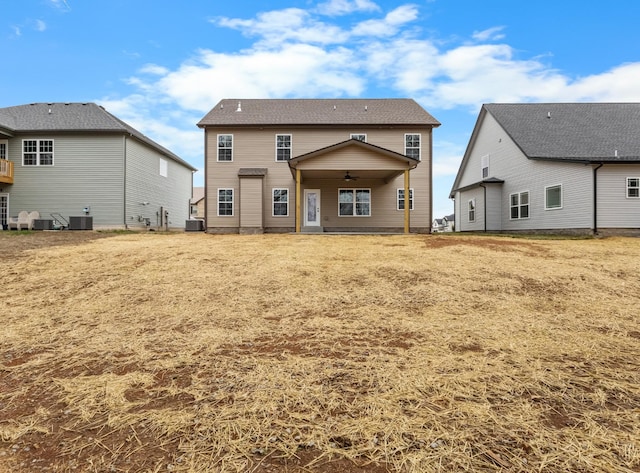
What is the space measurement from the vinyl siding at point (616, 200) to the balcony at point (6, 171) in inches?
1192

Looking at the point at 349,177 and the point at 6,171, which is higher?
the point at 6,171

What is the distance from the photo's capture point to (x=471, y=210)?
24.6 m

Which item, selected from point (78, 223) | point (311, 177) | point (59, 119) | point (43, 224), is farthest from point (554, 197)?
point (59, 119)

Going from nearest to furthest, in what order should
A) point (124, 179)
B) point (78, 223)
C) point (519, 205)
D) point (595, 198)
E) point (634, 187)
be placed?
1. point (595, 198)
2. point (634, 187)
3. point (78, 223)
4. point (124, 179)
5. point (519, 205)

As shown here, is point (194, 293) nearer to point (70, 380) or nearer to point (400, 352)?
point (70, 380)

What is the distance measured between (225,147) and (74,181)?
8.99 metres

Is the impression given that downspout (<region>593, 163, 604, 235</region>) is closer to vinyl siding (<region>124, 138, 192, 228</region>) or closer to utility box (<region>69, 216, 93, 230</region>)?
vinyl siding (<region>124, 138, 192, 228</region>)

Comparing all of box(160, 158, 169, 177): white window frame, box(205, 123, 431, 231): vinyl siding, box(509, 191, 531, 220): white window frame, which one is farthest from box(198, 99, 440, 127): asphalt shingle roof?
box(160, 158, 169, 177): white window frame

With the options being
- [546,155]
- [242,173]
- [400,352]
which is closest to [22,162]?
[242,173]

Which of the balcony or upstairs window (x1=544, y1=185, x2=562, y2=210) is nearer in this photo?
upstairs window (x1=544, y1=185, x2=562, y2=210)

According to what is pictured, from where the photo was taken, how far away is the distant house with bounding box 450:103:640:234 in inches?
619

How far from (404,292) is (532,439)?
12.3 feet

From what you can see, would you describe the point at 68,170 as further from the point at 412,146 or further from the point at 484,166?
the point at 484,166

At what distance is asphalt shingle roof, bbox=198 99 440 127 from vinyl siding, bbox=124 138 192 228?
220 inches
